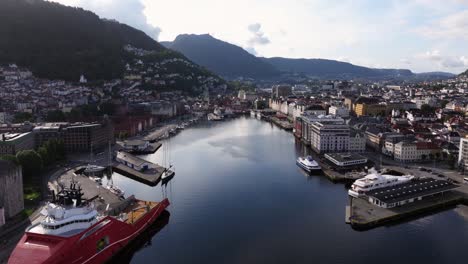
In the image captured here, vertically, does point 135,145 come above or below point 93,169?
above

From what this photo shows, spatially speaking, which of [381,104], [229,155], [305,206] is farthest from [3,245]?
[381,104]

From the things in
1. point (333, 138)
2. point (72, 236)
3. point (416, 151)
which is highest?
point (333, 138)

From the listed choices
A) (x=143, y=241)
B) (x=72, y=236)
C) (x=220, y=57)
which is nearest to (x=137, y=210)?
(x=143, y=241)

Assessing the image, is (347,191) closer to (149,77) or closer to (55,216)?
(55,216)

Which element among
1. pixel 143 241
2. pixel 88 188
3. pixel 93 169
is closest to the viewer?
pixel 143 241

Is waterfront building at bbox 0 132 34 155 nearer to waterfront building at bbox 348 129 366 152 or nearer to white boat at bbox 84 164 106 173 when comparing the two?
white boat at bbox 84 164 106 173

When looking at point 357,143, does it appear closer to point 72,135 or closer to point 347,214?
point 347,214
